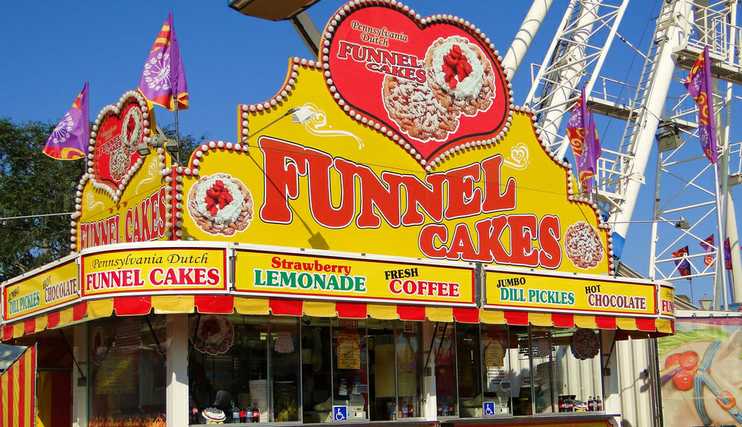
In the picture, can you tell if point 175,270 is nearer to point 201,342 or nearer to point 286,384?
point 201,342

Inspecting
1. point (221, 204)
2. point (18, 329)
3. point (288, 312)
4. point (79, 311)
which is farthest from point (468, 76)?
point (18, 329)

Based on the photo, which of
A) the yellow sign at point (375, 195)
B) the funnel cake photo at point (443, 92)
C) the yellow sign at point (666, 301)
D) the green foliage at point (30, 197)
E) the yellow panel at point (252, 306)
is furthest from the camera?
the green foliage at point (30, 197)

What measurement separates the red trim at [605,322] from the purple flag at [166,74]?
8.08 m

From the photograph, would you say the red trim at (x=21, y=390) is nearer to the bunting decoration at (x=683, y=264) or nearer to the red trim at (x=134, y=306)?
the red trim at (x=134, y=306)

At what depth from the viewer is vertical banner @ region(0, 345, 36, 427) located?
55.8 ft

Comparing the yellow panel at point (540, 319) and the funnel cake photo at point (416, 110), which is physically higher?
the funnel cake photo at point (416, 110)

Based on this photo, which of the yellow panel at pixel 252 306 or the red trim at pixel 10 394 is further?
the red trim at pixel 10 394

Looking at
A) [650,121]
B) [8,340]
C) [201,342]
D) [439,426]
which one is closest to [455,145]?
[439,426]

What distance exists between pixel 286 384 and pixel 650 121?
72.4 ft

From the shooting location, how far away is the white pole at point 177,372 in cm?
1377

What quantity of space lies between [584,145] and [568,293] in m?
8.23

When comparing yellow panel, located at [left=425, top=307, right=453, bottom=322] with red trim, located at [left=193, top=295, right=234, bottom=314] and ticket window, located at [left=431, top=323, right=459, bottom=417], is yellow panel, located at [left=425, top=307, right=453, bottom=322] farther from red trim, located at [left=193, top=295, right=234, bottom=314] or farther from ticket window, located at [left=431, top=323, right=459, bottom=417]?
red trim, located at [left=193, top=295, right=234, bottom=314]

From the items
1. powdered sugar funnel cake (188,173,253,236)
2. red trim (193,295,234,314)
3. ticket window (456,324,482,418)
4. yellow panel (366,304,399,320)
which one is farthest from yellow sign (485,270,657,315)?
red trim (193,295,234,314)

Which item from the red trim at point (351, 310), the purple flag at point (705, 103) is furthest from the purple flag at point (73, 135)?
Answer: the purple flag at point (705, 103)
